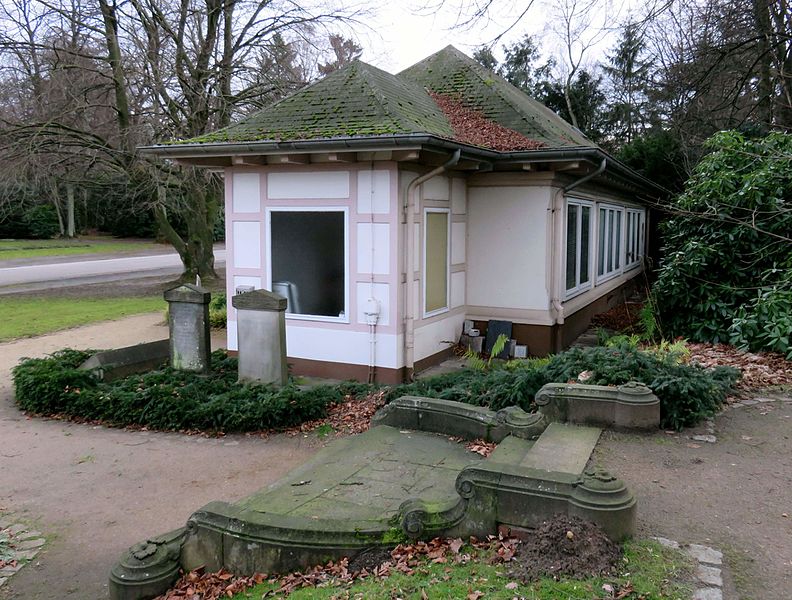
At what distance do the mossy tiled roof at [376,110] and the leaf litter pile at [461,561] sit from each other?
5613mm

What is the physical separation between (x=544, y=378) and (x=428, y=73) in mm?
8800

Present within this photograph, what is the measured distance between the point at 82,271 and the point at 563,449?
89.5ft

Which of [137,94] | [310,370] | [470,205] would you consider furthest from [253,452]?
[137,94]

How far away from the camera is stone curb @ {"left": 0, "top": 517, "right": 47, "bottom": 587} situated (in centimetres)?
509

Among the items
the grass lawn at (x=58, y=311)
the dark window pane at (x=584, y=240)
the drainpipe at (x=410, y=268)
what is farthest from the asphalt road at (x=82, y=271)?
the dark window pane at (x=584, y=240)

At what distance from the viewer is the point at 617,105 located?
36219mm

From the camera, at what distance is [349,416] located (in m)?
8.31

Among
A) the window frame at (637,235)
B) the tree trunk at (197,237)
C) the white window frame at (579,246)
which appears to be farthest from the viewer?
the tree trunk at (197,237)

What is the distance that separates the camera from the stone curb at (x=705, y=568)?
11.4ft

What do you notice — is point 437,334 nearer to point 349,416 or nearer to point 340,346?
point 340,346

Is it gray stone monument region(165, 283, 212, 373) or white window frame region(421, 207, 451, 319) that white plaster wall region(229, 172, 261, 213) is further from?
white window frame region(421, 207, 451, 319)

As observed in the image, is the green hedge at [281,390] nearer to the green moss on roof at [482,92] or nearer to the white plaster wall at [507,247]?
the white plaster wall at [507,247]

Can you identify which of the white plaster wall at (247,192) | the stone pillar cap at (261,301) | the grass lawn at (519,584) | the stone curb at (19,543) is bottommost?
the stone curb at (19,543)

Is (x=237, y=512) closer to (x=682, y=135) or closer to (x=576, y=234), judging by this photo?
(x=576, y=234)
